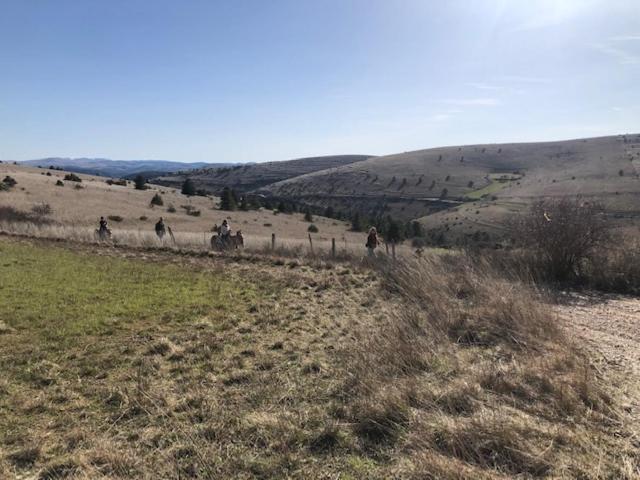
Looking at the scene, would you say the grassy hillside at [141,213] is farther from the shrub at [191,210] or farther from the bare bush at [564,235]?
the bare bush at [564,235]

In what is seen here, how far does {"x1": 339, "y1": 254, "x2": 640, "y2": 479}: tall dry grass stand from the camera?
311 centimetres

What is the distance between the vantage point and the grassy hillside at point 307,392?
3.33 m

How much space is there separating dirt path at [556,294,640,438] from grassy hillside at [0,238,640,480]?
206mm

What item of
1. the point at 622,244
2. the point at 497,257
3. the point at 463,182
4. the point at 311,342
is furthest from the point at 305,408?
the point at 463,182

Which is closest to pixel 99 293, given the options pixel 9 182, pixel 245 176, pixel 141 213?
pixel 141 213

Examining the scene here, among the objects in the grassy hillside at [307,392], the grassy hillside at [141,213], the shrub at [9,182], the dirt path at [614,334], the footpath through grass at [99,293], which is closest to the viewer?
the grassy hillside at [307,392]

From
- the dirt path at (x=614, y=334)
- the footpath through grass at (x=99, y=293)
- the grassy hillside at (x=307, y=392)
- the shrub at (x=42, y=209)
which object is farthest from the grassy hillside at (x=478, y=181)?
the grassy hillside at (x=307, y=392)

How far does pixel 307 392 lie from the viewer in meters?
4.74

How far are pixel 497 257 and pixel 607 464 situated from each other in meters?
9.26

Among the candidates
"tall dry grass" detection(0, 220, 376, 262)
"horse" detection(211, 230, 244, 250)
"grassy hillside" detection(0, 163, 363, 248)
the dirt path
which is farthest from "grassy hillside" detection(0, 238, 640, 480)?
"grassy hillside" detection(0, 163, 363, 248)

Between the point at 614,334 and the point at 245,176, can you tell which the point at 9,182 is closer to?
the point at 614,334

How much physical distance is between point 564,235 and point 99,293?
10979mm

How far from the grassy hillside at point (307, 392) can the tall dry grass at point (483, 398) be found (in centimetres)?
2

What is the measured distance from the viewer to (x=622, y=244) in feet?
35.4
